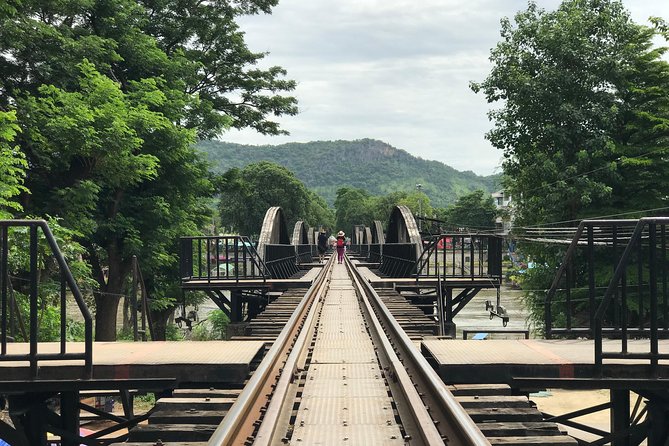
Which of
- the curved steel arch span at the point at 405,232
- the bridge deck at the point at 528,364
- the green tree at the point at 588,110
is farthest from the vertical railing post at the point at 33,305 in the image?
the green tree at the point at 588,110

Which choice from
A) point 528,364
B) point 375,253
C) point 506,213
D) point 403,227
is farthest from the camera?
point 506,213

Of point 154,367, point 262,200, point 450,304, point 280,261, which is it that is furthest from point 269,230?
point 262,200

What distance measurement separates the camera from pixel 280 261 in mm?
21500

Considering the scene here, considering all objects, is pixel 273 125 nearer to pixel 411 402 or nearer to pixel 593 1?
pixel 593 1

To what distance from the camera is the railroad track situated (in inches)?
164

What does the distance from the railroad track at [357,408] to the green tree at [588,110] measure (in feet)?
59.9

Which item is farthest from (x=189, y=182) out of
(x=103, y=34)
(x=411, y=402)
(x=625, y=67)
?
(x=411, y=402)

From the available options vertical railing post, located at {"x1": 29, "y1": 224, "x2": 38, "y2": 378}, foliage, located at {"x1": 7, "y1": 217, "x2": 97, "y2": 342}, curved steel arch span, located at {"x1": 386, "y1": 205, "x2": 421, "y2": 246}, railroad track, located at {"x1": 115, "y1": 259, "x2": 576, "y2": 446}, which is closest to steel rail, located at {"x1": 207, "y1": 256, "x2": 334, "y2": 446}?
railroad track, located at {"x1": 115, "y1": 259, "x2": 576, "y2": 446}

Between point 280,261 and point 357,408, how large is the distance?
54.6ft

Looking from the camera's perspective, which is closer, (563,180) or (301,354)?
(301,354)

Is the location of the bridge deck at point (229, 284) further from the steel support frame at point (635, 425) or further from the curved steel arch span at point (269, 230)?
the steel support frame at point (635, 425)

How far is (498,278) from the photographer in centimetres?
1392

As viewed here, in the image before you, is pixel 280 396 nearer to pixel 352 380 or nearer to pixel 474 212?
pixel 352 380

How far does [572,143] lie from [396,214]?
24.7ft
